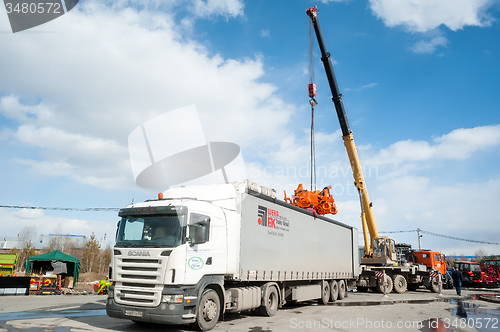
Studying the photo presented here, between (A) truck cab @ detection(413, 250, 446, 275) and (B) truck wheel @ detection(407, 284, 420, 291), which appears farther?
(A) truck cab @ detection(413, 250, 446, 275)

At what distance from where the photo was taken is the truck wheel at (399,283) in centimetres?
2278

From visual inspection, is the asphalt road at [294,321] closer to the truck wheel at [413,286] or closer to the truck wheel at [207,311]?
the truck wheel at [207,311]

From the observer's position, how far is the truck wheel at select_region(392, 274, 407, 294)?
22781mm

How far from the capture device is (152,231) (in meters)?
8.55

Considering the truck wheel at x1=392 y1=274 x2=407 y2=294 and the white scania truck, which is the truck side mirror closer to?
the white scania truck

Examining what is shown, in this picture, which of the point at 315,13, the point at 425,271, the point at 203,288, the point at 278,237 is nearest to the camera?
the point at 203,288

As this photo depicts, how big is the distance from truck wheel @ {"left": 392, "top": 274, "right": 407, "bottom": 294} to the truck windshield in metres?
19.2

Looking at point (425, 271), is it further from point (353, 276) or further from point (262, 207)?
point (262, 207)

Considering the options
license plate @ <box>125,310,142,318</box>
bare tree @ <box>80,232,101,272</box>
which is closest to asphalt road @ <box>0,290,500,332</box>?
license plate @ <box>125,310,142,318</box>

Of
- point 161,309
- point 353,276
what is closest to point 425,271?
point 353,276

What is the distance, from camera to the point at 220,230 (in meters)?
9.49

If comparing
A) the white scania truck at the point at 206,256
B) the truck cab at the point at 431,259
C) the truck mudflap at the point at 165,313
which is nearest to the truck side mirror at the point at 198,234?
the white scania truck at the point at 206,256

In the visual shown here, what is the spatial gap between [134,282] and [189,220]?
1925 mm

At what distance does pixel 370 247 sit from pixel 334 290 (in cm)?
809
